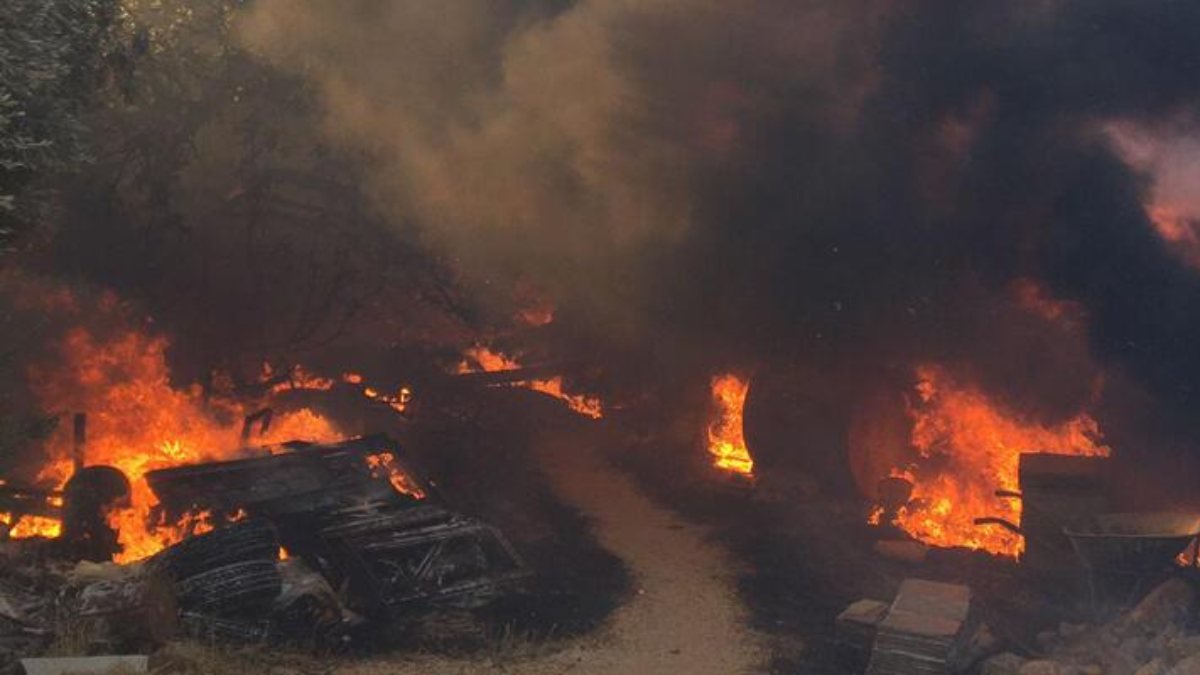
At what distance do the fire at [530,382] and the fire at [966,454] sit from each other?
655cm

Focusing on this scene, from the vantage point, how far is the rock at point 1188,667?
25.6 ft

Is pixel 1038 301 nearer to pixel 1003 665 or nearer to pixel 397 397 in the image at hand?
pixel 1003 665

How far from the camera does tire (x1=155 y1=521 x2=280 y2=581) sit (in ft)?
31.2

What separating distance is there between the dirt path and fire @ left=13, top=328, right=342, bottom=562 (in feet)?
17.8

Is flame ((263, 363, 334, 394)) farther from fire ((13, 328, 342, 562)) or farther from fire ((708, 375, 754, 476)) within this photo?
fire ((708, 375, 754, 476))

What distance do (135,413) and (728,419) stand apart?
10.1 metres

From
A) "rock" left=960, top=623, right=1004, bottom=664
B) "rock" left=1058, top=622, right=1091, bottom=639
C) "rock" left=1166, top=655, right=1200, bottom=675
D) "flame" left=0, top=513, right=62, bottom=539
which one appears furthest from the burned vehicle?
"rock" left=1166, top=655, right=1200, bottom=675

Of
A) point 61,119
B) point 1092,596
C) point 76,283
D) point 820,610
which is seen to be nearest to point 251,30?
point 76,283

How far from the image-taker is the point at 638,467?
16656 mm

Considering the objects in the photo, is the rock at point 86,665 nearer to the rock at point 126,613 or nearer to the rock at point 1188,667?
the rock at point 126,613

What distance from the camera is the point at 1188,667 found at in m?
7.86

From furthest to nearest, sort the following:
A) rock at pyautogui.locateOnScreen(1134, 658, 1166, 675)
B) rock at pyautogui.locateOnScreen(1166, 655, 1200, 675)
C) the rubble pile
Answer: the rubble pile, rock at pyautogui.locateOnScreen(1134, 658, 1166, 675), rock at pyautogui.locateOnScreen(1166, 655, 1200, 675)

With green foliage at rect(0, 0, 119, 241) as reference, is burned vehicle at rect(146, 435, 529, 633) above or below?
below

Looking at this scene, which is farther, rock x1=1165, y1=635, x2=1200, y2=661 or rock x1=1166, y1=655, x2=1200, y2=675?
rock x1=1165, y1=635, x2=1200, y2=661
